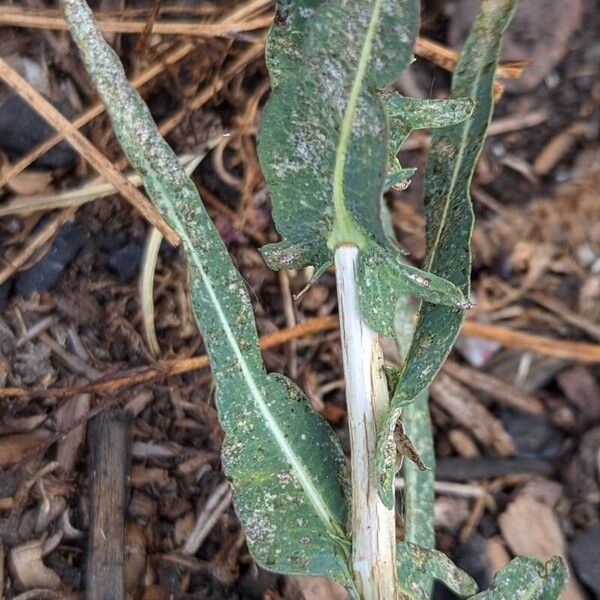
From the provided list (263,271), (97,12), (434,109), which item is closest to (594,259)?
(263,271)

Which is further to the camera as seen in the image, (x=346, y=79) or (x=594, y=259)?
(x=594, y=259)

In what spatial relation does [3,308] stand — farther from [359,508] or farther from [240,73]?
[359,508]

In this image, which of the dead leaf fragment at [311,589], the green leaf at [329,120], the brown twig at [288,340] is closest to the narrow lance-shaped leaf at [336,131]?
the green leaf at [329,120]

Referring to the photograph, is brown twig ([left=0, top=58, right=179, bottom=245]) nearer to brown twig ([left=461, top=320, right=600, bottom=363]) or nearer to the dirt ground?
the dirt ground

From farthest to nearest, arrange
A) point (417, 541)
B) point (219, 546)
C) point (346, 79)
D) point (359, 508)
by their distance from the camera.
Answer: point (219, 546), point (417, 541), point (359, 508), point (346, 79)

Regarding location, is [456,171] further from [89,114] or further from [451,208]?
[89,114]

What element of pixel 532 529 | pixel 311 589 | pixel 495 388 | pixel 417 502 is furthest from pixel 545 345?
pixel 311 589

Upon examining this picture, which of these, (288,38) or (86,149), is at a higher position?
(288,38)
